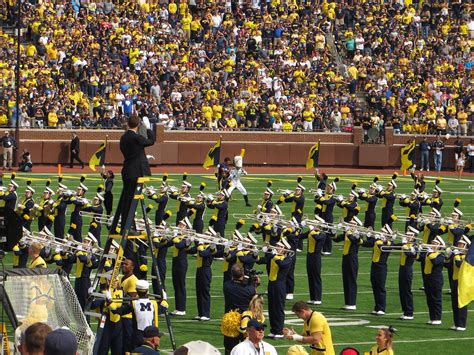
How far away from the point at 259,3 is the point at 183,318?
3224 centimetres

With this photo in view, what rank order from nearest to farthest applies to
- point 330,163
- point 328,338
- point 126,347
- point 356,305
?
point 328,338, point 126,347, point 356,305, point 330,163

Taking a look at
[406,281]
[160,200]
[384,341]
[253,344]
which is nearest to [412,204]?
[160,200]

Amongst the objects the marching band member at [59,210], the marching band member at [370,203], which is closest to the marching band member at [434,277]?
the marching band member at [370,203]

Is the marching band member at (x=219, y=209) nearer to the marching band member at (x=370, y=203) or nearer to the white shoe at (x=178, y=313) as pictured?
the marching band member at (x=370, y=203)

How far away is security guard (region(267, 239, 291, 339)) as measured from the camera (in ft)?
65.4

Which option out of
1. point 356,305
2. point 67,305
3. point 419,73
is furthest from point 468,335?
point 419,73

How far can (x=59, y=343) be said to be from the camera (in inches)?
321

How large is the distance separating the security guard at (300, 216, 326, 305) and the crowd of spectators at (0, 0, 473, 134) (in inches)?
791

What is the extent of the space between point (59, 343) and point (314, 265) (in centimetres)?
1505

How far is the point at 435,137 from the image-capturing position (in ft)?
153

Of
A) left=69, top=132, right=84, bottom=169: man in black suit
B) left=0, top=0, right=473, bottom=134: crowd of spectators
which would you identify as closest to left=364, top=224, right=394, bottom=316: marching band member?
left=69, top=132, right=84, bottom=169: man in black suit

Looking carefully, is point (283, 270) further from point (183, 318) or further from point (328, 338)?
point (328, 338)

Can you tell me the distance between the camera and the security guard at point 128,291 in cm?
1662

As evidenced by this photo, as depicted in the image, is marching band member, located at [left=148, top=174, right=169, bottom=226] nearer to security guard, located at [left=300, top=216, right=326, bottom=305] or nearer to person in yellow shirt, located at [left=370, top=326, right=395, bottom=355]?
security guard, located at [left=300, top=216, right=326, bottom=305]
